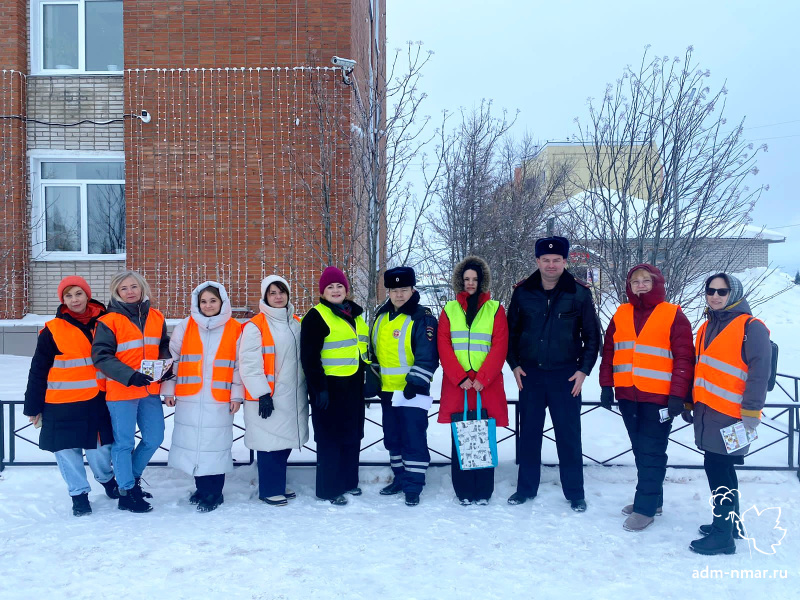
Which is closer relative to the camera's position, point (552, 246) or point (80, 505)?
point (80, 505)

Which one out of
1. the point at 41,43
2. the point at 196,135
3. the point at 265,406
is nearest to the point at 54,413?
the point at 265,406

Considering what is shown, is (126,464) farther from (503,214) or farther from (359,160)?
(503,214)

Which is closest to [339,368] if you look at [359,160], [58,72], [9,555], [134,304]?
[134,304]

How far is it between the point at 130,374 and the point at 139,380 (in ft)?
0.25

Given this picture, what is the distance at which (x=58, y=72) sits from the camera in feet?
34.4

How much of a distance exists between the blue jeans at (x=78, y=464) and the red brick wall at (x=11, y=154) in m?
7.04

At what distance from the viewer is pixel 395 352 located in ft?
16.1

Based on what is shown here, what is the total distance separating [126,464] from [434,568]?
248 cm

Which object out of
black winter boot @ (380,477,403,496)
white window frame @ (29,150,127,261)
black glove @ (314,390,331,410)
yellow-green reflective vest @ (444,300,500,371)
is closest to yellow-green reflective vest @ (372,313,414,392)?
yellow-green reflective vest @ (444,300,500,371)

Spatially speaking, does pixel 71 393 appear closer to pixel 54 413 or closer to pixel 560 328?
pixel 54 413

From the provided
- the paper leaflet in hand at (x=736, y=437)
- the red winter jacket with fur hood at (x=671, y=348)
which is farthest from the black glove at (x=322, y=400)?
the paper leaflet in hand at (x=736, y=437)

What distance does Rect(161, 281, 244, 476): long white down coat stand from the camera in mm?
4680

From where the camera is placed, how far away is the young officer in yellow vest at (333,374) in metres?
4.73

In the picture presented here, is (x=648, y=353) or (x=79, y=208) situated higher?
(x=79, y=208)
